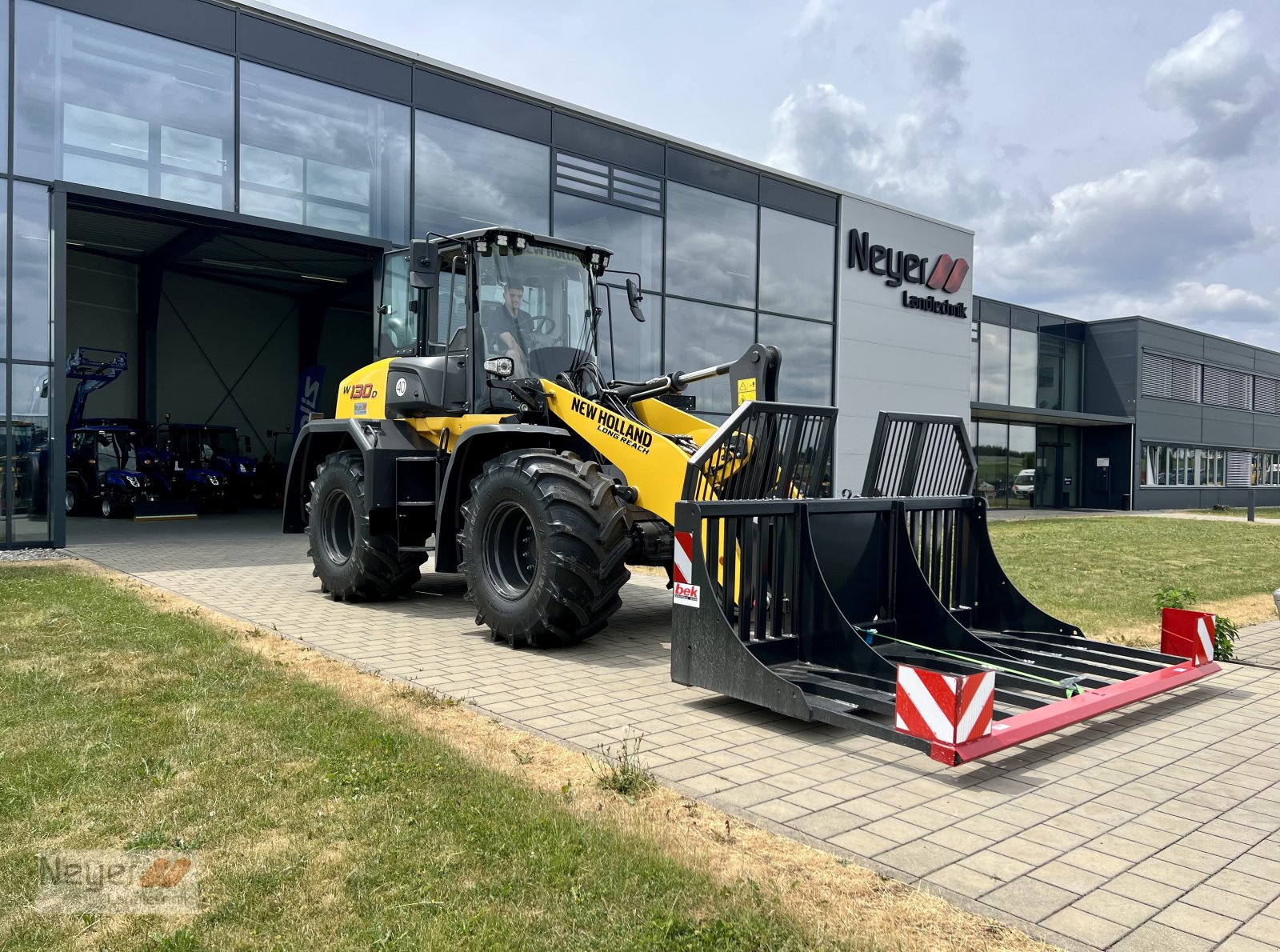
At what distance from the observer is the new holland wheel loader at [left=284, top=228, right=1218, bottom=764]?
17.6 feet

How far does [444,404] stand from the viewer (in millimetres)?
8727

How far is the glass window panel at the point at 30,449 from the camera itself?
12.7 meters

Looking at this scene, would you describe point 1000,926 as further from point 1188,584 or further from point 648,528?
point 1188,584

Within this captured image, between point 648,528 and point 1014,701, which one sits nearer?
point 1014,701

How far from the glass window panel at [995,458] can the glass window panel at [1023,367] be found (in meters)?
1.24

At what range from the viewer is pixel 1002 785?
444cm

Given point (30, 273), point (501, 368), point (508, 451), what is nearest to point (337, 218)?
point (30, 273)

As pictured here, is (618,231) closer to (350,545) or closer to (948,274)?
(350,545)

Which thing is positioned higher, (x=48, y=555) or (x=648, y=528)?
(x=648, y=528)

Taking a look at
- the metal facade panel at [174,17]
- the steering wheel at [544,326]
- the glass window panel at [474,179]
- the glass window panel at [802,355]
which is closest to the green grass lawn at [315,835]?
the steering wheel at [544,326]

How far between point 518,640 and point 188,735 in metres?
2.76

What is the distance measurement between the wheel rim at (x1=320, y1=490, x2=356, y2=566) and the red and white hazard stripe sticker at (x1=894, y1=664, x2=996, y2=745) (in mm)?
6665

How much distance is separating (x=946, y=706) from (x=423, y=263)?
17.9 ft

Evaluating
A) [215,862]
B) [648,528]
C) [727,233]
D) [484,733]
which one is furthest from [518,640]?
[727,233]
